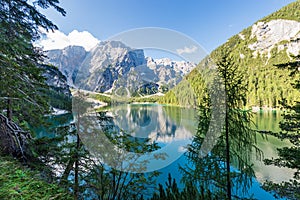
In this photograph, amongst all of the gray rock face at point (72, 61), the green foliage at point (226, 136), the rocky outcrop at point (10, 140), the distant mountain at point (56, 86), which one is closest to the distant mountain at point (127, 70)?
the gray rock face at point (72, 61)

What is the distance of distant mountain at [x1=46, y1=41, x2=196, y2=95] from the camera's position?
176cm

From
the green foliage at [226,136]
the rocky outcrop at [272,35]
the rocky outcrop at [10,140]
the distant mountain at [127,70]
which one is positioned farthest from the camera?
the rocky outcrop at [272,35]

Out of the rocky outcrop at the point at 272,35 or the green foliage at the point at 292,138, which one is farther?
the rocky outcrop at the point at 272,35

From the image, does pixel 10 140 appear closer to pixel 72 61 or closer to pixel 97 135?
pixel 97 135

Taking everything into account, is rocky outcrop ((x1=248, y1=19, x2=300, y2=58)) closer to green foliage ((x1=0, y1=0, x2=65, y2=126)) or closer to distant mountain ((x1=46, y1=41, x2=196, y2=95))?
distant mountain ((x1=46, y1=41, x2=196, y2=95))

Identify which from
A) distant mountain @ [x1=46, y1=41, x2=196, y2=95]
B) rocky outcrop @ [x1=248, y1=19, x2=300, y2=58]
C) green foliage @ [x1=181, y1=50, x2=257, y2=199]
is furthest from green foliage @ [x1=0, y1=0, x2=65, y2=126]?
rocky outcrop @ [x1=248, y1=19, x2=300, y2=58]

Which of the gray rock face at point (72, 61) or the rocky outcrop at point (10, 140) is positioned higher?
the gray rock face at point (72, 61)

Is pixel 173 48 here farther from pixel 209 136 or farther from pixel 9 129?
pixel 9 129

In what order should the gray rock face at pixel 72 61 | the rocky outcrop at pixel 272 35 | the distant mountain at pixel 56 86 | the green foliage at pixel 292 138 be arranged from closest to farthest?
the gray rock face at pixel 72 61 → the green foliage at pixel 292 138 → the distant mountain at pixel 56 86 → the rocky outcrop at pixel 272 35

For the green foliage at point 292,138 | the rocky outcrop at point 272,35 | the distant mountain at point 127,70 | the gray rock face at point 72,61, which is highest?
the rocky outcrop at point 272,35

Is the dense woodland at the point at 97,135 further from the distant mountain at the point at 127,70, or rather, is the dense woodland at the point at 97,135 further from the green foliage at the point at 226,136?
the distant mountain at the point at 127,70

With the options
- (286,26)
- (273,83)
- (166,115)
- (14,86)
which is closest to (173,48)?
(166,115)

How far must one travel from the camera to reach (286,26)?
305 ft

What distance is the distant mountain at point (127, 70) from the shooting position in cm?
176
